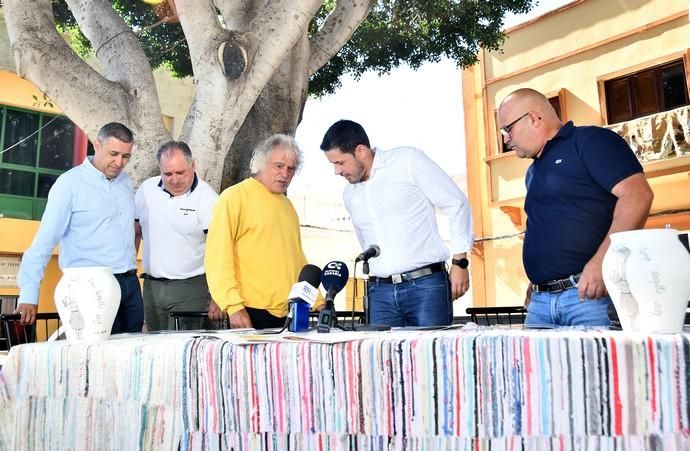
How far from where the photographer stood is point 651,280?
132 cm

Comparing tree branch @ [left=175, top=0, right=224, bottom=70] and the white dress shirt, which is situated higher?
tree branch @ [left=175, top=0, right=224, bottom=70]

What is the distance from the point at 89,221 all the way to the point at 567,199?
205cm

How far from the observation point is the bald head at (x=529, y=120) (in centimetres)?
231

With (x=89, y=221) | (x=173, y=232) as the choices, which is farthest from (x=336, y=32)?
(x=89, y=221)

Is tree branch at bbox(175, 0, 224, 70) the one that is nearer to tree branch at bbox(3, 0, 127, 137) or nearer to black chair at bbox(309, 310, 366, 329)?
tree branch at bbox(3, 0, 127, 137)

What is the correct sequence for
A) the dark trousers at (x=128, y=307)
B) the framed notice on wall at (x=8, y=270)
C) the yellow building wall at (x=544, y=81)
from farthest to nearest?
the yellow building wall at (x=544, y=81)
the framed notice on wall at (x=8, y=270)
the dark trousers at (x=128, y=307)

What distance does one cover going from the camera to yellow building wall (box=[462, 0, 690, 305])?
11.3m

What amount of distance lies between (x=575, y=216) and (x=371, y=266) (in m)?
0.98

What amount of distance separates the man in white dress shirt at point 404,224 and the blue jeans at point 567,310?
1.70ft

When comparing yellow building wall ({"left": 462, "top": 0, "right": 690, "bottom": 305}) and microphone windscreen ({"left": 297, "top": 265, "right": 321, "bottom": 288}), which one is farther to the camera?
yellow building wall ({"left": 462, "top": 0, "right": 690, "bottom": 305})

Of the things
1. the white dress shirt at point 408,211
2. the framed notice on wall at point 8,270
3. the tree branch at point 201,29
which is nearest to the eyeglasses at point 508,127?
the white dress shirt at point 408,211

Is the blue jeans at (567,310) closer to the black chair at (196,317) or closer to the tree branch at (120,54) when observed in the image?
the black chair at (196,317)

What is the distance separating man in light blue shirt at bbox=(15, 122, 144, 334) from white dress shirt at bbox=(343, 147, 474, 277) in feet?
3.65

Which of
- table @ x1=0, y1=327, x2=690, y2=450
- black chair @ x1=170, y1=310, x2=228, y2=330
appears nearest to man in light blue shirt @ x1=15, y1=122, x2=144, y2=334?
black chair @ x1=170, y1=310, x2=228, y2=330
